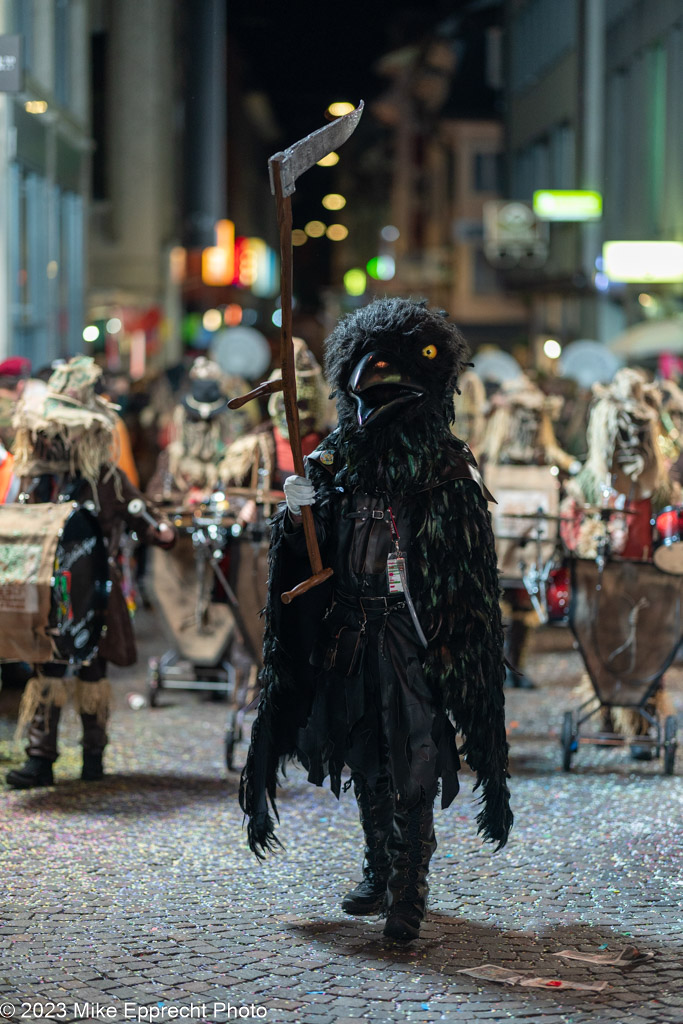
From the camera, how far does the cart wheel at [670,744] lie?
26.4ft

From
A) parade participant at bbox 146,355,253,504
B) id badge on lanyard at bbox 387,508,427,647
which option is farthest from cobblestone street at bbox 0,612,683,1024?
parade participant at bbox 146,355,253,504

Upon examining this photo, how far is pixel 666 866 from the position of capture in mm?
6418

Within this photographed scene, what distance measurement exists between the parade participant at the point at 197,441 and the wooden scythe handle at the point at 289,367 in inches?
186

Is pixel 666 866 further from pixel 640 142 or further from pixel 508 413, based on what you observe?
pixel 640 142

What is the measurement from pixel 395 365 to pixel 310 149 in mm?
797

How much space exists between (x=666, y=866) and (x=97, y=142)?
27989 mm

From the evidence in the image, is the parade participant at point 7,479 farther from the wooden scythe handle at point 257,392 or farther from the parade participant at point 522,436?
the parade participant at point 522,436

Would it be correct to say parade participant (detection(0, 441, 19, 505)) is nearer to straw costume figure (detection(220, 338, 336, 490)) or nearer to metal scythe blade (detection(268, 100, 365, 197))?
straw costume figure (detection(220, 338, 336, 490))

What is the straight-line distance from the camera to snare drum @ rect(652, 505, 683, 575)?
7805 millimetres

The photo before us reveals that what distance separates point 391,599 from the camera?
5512mm

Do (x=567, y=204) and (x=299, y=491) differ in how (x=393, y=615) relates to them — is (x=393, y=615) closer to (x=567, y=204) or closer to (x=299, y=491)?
(x=299, y=491)

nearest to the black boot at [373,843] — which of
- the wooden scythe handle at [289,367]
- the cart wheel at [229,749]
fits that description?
the wooden scythe handle at [289,367]

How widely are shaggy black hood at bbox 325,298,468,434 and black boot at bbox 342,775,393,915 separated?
1315 mm

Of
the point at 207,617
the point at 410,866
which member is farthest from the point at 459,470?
the point at 207,617
